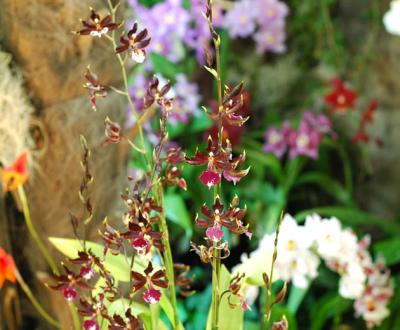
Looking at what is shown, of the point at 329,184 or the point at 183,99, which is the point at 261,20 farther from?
the point at 329,184

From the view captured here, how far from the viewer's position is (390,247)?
67.3 inches

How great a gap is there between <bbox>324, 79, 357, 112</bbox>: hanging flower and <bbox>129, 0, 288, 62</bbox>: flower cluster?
0.27 m

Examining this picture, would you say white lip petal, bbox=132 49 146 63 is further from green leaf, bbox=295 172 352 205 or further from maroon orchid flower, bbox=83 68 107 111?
green leaf, bbox=295 172 352 205

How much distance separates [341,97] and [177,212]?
2.18 feet

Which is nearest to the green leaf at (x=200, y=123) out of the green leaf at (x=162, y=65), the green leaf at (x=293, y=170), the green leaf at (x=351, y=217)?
the green leaf at (x=162, y=65)

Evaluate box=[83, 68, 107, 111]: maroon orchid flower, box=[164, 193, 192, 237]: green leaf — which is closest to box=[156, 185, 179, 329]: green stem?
box=[83, 68, 107, 111]: maroon orchid flower

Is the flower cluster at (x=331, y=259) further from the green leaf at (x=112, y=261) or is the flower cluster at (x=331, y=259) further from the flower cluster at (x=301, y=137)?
the flower cluster at (x=301, y=137)

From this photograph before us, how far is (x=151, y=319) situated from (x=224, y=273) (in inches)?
5.4

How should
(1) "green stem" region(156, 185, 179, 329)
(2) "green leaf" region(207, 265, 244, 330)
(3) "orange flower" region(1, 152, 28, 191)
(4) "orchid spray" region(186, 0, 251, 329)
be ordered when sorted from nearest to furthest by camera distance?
1. (4) "orchid spray" region(186, 0, 251, 329)
2. (1) "green stem" region(156, 185, 179, 329)
3. (2) "green leaf" region(207, 265, 244, 330)
4. (3) "orange flower" region(1, 152, 28, 191)

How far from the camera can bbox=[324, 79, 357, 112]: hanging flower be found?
195 cm

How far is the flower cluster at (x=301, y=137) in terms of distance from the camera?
196 centimetres

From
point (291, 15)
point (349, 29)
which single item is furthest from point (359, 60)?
point (291, 15)

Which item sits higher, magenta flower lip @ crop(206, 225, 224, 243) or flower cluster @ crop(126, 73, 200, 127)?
flower cluster @ crop(126, 73, 200, 127)

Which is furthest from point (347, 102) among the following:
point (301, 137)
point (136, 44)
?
point (136, 44)
